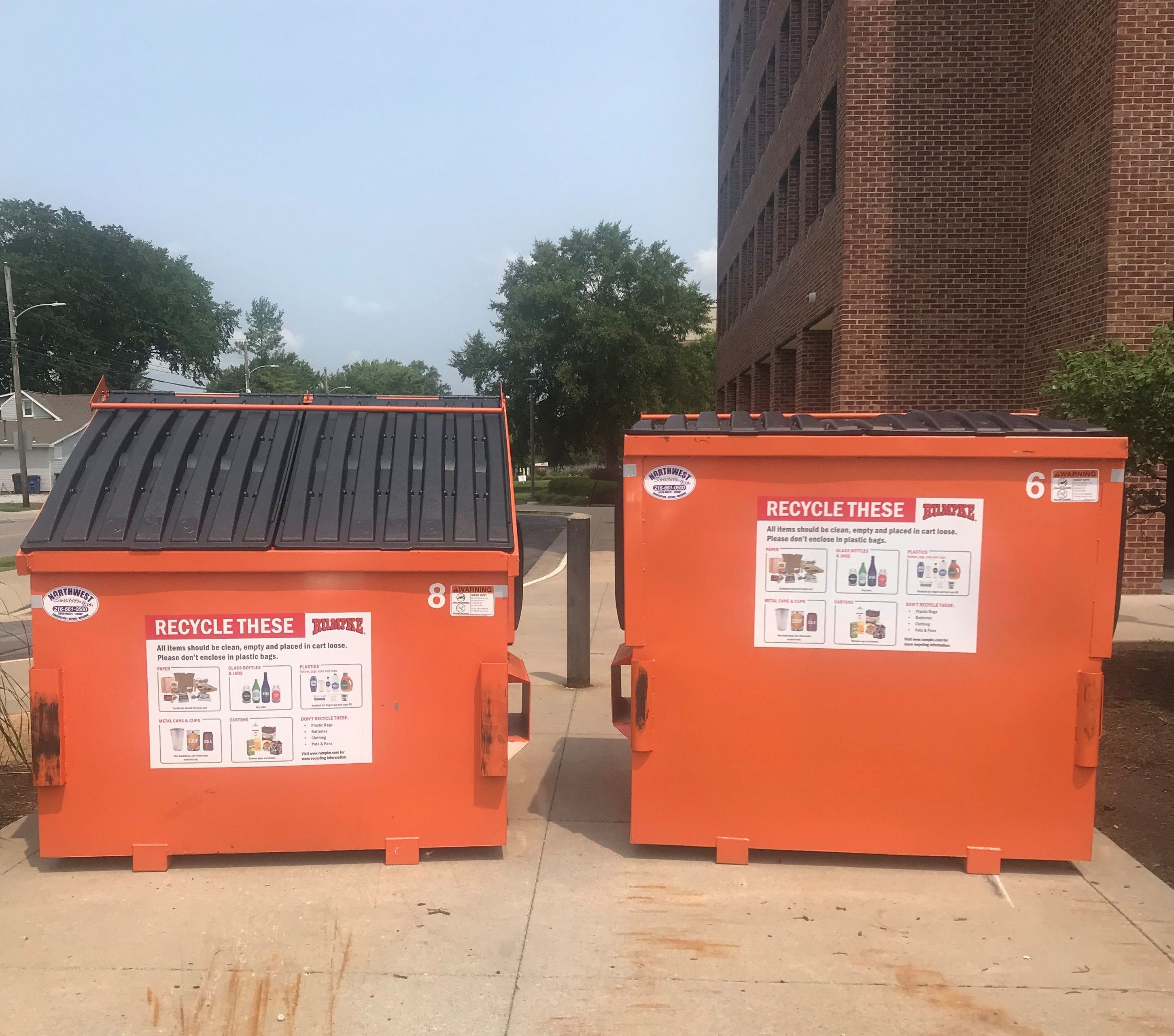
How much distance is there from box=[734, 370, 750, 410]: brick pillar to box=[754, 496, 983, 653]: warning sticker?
22.6 metres

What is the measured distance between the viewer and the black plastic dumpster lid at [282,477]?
14.1ft

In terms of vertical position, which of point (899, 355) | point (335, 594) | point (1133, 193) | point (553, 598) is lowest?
point (553, 598)

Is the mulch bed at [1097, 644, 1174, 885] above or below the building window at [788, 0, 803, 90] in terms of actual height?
below

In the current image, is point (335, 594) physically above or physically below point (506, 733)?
above

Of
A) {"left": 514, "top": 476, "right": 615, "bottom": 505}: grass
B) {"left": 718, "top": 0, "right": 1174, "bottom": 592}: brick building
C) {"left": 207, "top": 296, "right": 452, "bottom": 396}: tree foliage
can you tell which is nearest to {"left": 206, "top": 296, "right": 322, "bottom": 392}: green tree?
{"left": 207, "top": 296, "right": 452, "bottom": 396}: tree foliage

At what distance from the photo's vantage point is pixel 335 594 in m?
4.30

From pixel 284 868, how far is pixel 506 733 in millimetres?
1172

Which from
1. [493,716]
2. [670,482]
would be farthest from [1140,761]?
[493,716]

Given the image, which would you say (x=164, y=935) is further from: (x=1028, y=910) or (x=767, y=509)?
(x=1028, y=910)

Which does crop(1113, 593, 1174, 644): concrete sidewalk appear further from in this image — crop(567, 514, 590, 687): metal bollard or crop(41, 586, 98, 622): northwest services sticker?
crop(41, 586, 98, 622): northwest services sticker

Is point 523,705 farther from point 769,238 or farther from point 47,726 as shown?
point 769,238

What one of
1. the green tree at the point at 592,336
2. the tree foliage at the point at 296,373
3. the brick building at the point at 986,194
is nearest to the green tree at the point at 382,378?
the tree foliage at the point at 296,373

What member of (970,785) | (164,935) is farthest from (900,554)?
(164,935)

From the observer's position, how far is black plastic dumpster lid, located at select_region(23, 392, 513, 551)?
4293 mm
